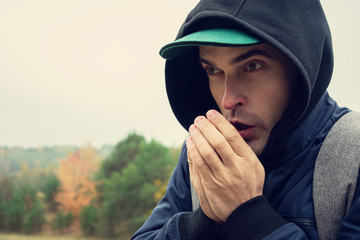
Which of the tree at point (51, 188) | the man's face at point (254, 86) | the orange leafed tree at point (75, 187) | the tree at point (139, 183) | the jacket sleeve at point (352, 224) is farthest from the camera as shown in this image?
the tree at point (51, 188)

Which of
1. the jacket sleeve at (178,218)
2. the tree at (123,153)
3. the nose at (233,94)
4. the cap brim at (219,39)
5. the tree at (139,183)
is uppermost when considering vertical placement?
the cap brim at (219,39)

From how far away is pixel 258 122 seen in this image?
6.61 ft

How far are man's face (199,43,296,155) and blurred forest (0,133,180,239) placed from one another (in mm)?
37017

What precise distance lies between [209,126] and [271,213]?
1.68ft

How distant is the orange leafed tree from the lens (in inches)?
2243

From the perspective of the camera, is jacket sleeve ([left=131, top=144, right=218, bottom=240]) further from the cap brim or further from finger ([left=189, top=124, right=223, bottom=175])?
the cap brim

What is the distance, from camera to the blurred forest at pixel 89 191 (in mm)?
39938

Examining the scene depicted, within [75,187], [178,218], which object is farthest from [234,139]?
[75,187]

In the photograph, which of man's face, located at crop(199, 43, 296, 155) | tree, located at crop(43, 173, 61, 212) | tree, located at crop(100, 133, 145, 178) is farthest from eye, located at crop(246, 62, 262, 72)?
→ tree, located at crop(43, 173, 61, 212)

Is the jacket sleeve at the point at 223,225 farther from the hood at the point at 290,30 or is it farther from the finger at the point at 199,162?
the hood at the point at 290,30

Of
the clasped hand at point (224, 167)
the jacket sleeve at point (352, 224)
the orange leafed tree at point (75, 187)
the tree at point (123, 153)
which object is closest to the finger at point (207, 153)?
the clasped hand at point (224, 167)

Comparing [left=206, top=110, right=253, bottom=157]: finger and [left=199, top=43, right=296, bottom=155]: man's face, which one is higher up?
[left=199, top=43, right=296, bottom=155]: man's face

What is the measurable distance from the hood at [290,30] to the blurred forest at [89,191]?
37.0 meters

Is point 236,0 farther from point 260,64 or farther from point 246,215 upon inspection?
point 246,215
